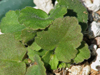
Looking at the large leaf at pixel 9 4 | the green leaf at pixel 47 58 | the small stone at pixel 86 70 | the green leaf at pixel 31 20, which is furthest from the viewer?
the large leaf at pixel 9 4

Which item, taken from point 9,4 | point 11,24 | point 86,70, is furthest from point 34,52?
point 9,4

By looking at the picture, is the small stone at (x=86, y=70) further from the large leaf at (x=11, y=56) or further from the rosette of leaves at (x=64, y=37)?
the large leaf at (x=11, y=56)

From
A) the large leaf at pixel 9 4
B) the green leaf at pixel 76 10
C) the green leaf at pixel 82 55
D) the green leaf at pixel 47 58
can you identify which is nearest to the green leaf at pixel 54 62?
the green leaf at pixel 47 58

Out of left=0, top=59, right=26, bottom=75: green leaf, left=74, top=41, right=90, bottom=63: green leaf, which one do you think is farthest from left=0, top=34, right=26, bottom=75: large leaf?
left=74, top=41, right=90, bottom=63: green leaf

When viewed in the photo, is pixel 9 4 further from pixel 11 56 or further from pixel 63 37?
pixel 63 37

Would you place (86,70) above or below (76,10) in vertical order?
below

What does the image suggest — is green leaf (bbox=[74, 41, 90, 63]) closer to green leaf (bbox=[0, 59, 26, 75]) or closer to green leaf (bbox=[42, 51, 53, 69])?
green leaf (bbox=[42, 51, 53, 69])
